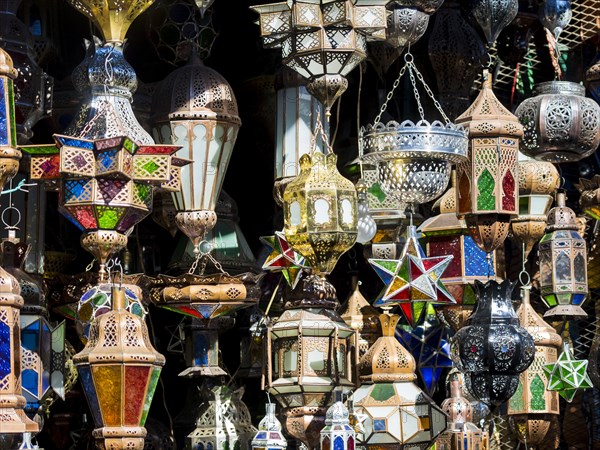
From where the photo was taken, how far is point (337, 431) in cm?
816

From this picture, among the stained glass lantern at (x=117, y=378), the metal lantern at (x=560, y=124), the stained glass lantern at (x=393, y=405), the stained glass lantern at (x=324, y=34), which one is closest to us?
the stained glass lantern at (x=117, y=378)

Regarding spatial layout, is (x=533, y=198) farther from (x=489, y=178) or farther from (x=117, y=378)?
(x=117, y=378)

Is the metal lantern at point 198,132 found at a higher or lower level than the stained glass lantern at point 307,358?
higher

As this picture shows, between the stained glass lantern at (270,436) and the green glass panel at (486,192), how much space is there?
1146 millimetres

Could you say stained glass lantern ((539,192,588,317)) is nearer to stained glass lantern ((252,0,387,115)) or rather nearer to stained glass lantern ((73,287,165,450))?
stained glass lantern ((252,0,387,115))

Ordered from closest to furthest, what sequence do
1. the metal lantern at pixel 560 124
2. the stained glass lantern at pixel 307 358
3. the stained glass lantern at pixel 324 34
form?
the stained glass lantern at pixel 324 34
the stained glass lantern at pixel 307 358
the metal lantern at pixel 560 124

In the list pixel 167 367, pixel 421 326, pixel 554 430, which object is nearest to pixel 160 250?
pixel 167 367

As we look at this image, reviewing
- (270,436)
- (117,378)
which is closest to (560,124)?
(270,436)

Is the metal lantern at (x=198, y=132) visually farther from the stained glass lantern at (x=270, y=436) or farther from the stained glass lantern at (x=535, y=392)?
the stained glass lantern at (x=535, y=392)

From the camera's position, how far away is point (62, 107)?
8.91 m

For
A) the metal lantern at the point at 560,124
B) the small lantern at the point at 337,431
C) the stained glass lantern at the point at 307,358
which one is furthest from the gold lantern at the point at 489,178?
the small lantern at the point at 337,431

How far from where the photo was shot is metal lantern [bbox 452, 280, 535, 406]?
8500 millimetres

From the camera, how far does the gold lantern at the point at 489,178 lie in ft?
28.1

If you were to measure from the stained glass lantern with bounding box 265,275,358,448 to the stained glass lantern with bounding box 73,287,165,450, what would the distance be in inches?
31.9
